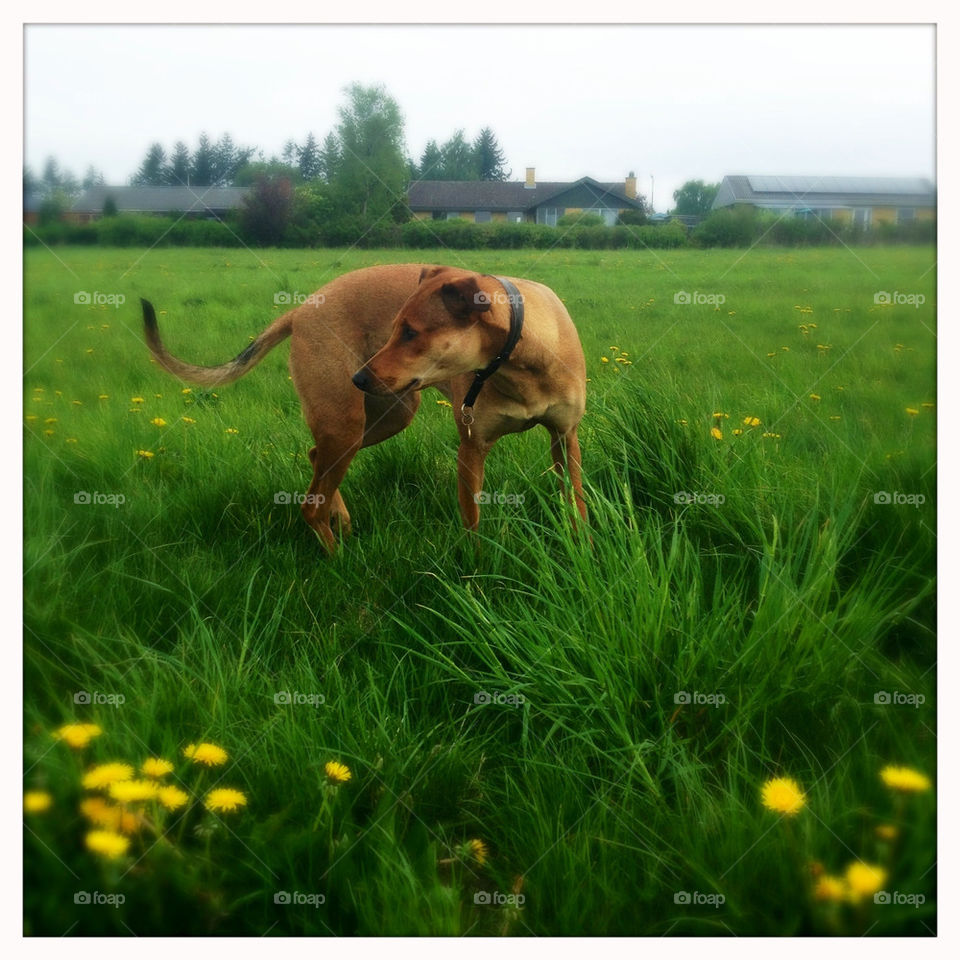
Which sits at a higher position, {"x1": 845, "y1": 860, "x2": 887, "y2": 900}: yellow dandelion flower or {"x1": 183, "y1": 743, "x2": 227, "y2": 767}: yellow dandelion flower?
{"x1": 183, "y1": 743, "x2": 227, "y2": 767}: yellow dandelion flower

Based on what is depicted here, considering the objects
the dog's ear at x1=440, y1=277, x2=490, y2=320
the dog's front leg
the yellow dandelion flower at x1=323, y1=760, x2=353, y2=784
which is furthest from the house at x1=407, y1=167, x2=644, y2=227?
the yellow dandelion flower at x1=323, y1=760, x2=353, y2=784

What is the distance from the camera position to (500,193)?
11.3ft

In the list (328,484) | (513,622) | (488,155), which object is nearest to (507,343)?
(488,155)

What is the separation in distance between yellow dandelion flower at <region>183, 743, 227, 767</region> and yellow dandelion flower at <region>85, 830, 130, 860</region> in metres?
0.29

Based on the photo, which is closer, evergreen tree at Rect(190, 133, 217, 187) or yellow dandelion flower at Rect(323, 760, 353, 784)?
yellow dandelion flower at Rect(323, 760, 353, 784)

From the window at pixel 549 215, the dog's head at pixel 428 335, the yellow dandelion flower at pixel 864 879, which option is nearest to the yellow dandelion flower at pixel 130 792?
the dog's head at pixel 428 335

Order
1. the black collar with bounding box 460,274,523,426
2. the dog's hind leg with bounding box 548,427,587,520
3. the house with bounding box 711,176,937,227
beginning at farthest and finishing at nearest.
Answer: the dog's hind leg with bounding box 548,427,587,520 → the black collar with bounding box 460,274,523,426 → the house with bounding box 711,176,937,227

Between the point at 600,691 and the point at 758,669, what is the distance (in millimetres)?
545

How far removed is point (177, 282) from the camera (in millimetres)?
3680

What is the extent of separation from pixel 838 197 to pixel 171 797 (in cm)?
327

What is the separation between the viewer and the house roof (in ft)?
10.9

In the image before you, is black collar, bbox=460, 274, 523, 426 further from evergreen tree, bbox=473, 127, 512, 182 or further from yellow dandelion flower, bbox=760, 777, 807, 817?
yellow dandelion flower, bbox=760, 777, 807, 817

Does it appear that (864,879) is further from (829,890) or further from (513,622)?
(513,622)

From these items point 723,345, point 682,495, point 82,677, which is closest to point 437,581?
point 682,495
